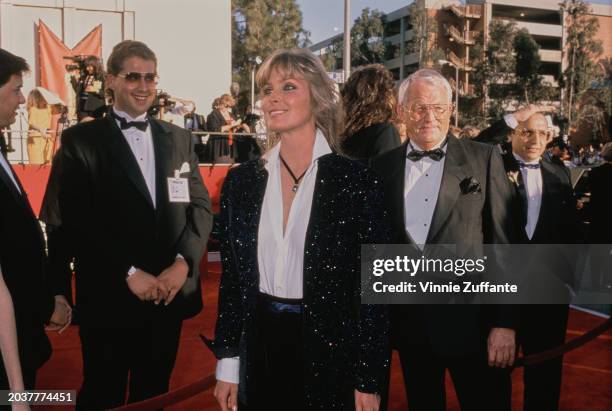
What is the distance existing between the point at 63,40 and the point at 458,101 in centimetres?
4063

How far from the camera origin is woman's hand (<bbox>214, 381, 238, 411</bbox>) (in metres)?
2.08

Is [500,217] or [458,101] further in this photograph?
[458,101]

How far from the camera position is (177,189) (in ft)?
9.44

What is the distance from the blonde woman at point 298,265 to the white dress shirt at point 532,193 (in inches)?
59.2

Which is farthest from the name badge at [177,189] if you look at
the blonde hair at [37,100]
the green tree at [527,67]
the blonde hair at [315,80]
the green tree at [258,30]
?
the green tree at [527,67]

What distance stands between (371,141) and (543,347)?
4.80ft

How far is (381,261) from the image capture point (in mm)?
2299

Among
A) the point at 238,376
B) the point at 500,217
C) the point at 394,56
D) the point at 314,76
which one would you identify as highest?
the point at 394,56

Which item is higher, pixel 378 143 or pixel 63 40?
pixel 63 40

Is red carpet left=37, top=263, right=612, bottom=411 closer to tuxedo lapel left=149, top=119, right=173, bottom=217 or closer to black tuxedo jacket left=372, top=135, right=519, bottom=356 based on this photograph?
black tuxedo jacket left=372, top=135, right=519, bottom=356

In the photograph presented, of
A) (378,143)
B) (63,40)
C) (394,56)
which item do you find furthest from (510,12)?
(378,143)

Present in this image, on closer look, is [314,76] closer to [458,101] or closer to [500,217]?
[500,217]

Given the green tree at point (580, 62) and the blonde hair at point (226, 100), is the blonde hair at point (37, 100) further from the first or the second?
the green tree at point (580, 62)

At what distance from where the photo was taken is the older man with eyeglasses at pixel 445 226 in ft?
8.33
